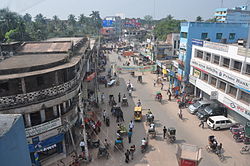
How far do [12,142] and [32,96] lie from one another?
9.57 meters

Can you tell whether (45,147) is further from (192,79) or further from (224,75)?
(192,79)

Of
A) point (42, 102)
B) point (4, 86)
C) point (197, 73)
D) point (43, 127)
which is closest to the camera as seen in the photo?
point (4, 86)

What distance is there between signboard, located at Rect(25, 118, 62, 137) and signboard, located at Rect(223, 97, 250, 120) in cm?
1665

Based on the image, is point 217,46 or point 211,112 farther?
point 217,46

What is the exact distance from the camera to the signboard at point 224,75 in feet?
59.8

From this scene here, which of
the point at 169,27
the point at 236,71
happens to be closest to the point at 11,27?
the point at 236,71

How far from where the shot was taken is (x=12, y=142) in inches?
150

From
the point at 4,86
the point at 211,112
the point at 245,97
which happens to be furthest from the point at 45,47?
the point at 245,97

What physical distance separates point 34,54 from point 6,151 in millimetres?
17804

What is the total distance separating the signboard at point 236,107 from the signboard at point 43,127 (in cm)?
1665

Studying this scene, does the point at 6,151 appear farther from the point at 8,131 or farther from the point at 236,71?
the point at 236,71

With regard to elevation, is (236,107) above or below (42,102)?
below

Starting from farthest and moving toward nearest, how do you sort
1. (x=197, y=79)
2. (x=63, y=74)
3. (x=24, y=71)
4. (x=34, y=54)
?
(x=197, y=79)
(x=34, y=54)
(x=63, y=74)
(x=24, y=71)

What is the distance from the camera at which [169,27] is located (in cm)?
9069
